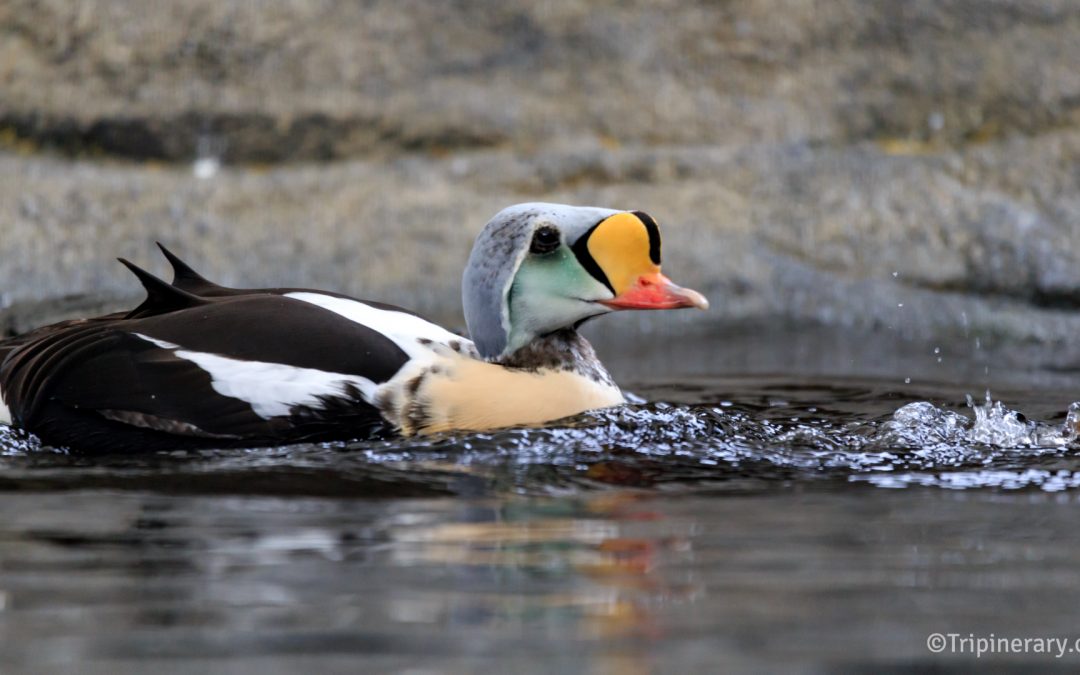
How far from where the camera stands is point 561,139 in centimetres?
727

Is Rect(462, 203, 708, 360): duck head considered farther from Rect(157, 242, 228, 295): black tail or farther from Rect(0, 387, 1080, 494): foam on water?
Rect(157, 242, 228, 295): black tail

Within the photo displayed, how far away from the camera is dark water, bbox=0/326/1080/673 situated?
212cm

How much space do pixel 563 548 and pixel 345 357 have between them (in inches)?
50.2

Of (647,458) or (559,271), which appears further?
(559,271)

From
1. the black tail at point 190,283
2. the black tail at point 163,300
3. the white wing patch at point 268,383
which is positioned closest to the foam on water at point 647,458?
the white wing patch at point 268,383

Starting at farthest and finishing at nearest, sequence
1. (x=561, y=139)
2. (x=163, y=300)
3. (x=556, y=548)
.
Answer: (x=561, y=139) → (x=163, y=300) → (x=556, y=548)

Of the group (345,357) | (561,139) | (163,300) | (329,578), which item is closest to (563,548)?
(329,578)

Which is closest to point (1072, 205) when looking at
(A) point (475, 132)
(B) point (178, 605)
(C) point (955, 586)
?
(A) point (475, 132)

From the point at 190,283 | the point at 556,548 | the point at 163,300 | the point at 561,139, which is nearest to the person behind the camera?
the point at 556,548

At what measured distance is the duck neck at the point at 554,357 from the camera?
413cm

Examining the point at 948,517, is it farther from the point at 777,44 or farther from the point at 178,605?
the point at 777,44

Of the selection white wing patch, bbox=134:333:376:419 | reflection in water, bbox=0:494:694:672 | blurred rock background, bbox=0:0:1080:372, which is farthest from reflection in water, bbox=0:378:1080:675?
blurred rock background, bbox=0:0:1080:372

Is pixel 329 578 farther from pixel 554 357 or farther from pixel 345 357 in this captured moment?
pixel 554 357

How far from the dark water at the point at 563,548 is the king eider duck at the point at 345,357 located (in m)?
0.09
